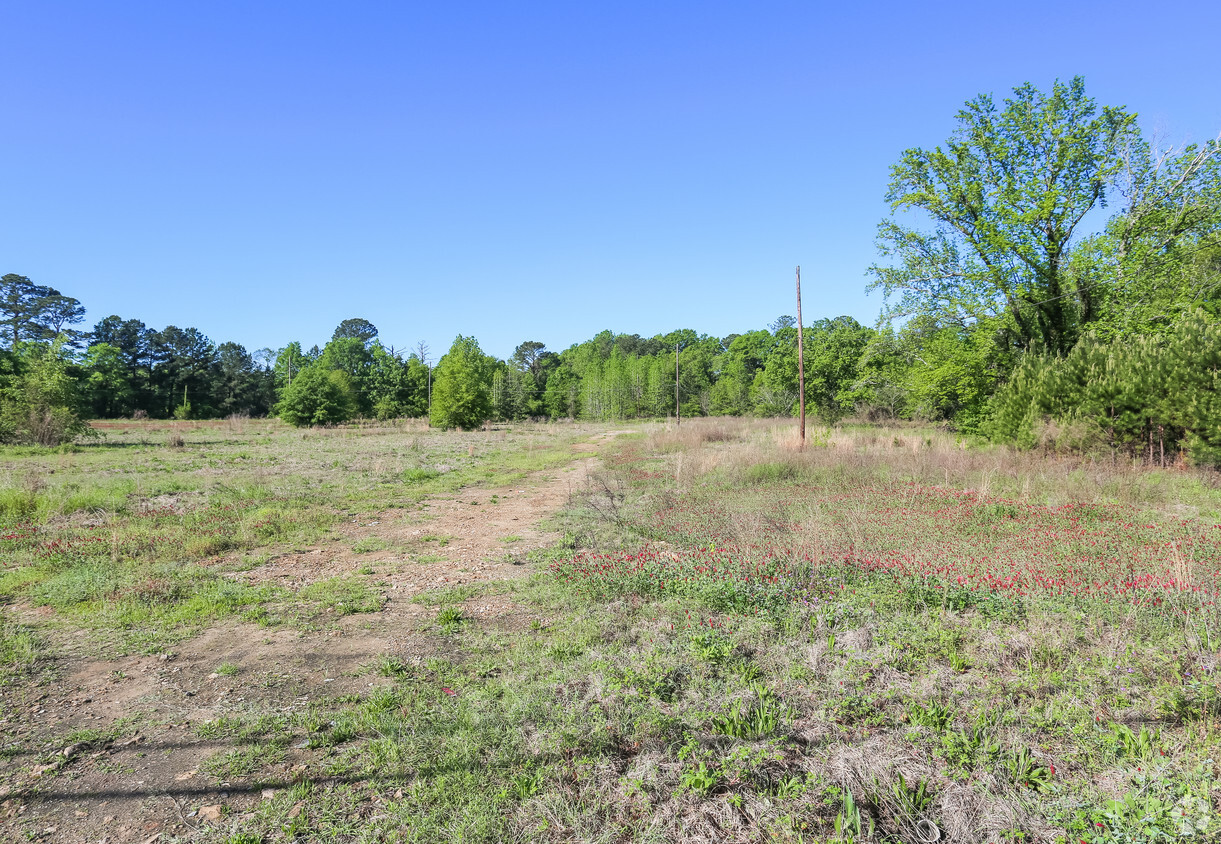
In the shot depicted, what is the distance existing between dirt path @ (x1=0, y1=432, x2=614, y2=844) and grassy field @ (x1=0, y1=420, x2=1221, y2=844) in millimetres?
30

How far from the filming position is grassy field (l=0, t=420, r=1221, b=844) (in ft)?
10.3

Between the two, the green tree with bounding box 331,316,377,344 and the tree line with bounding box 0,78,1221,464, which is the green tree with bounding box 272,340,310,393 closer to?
the green tree with bounding box 331,316,377,344

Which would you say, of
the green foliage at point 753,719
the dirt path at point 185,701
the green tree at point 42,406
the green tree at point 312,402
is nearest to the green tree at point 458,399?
the green tree at point 312,402

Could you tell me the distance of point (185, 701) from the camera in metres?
4.50

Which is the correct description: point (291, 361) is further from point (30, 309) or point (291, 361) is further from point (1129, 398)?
point (1129, 398)

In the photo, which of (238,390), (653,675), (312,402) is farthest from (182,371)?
(653,675)

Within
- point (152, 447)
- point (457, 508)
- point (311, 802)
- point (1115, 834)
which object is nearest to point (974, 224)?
point (457, 508)

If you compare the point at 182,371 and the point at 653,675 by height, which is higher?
Result: the point at 182,371

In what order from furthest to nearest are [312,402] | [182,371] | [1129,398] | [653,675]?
[182,371]
[312,402]
[1129,398]
[653,675]

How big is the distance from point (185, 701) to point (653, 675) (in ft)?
12.3

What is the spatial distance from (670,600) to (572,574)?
1.64 m

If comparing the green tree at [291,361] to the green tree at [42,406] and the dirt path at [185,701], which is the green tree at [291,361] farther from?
the dirt path at [185,701]

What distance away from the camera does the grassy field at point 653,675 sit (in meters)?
3.14

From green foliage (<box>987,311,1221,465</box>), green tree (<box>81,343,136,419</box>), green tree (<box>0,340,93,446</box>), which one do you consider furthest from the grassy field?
green tree (<box>81,343,136,419</box>)
